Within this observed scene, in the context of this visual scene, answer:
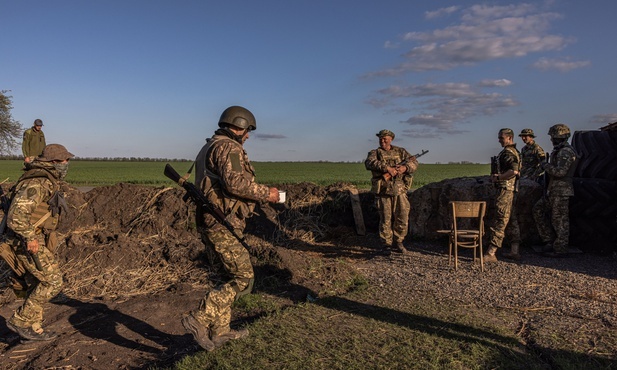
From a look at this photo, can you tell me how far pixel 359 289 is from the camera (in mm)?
7594

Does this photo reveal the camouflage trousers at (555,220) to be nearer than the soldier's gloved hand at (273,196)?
No

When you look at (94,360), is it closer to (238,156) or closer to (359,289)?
(238,156)

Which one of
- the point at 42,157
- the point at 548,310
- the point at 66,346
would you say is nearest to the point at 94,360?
the point at 66,346

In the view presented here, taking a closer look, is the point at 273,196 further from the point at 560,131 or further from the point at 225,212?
the point at 560,131

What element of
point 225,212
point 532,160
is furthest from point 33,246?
point 532,160

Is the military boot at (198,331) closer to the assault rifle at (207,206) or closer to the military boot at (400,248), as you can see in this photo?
the assault rifle at (207,206)

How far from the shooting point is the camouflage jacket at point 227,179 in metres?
4.92

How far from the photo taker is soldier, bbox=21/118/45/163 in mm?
14750

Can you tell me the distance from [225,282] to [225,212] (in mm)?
722

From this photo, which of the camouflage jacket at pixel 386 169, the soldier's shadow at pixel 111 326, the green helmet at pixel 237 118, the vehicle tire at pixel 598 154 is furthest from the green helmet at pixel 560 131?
the soldier's shadow at pixel 111 326

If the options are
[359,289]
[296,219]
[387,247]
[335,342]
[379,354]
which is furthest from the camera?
[296,219]

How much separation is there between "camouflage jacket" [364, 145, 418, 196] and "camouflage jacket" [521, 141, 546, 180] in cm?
292

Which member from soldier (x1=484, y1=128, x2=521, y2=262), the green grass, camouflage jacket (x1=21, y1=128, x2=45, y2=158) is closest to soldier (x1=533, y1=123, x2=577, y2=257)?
soldier (x1=484, y1=128, x2=521, y2=262)

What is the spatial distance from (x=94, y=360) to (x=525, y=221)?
29.0 feet
